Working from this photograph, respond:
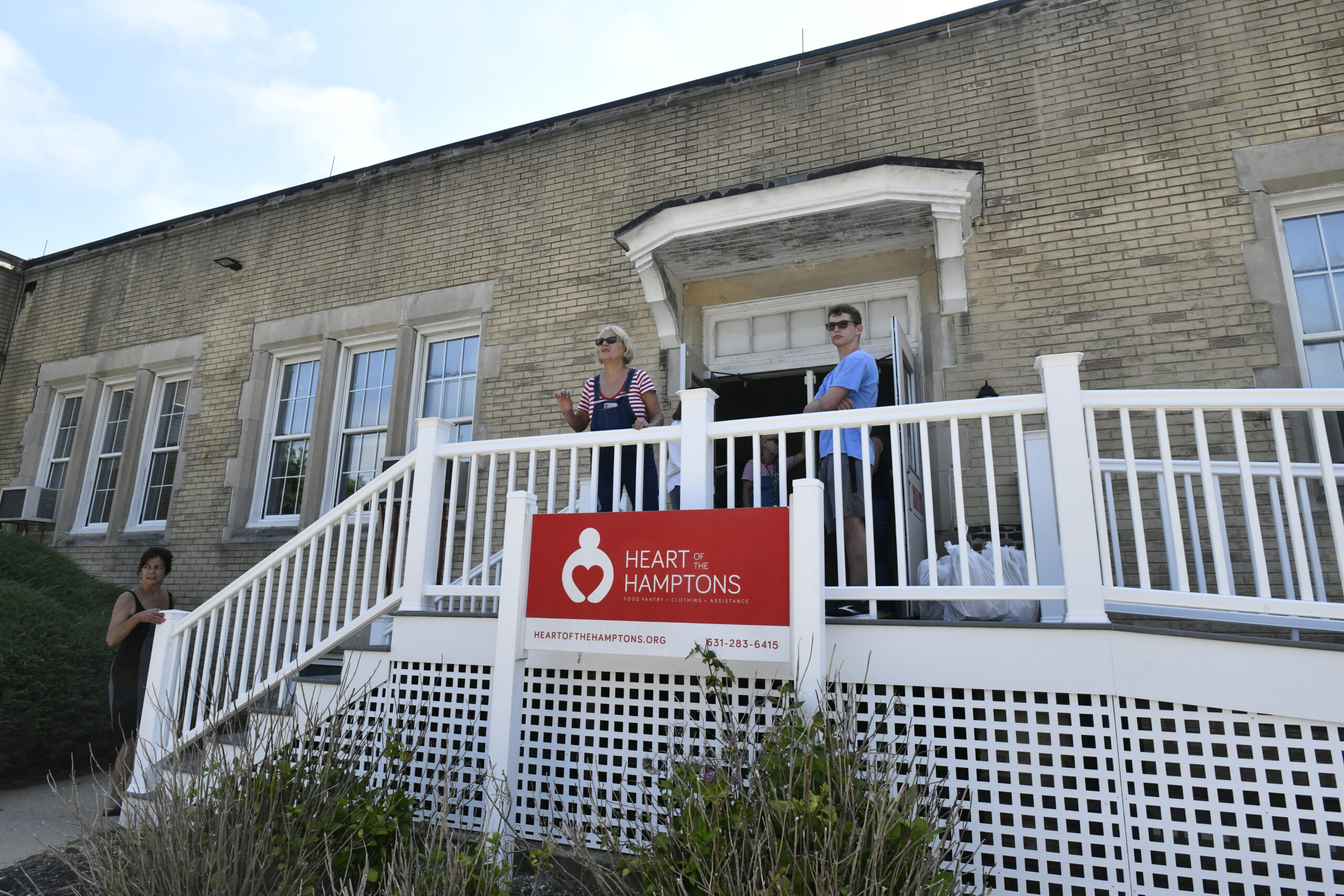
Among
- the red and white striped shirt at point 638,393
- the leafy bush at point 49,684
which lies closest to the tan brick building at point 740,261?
the red and white striped shirt at point 638,393

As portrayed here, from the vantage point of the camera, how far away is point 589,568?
3416mm

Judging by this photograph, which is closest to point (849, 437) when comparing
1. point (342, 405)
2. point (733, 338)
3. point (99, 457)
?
point (733, 338)

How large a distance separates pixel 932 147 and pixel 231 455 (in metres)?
7.47

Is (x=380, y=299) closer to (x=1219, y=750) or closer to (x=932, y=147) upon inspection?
(x=932, y=147)

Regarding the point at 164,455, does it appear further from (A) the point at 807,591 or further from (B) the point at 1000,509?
(B) the point at 1000,509

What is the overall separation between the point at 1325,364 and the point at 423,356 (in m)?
7.33

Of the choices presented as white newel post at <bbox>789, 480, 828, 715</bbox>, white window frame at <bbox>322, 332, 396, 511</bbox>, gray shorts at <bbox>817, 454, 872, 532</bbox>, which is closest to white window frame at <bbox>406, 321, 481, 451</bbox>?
white window frame at <bbox>322, 332, 396, 511</bbox>

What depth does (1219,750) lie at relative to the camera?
280 centimetres

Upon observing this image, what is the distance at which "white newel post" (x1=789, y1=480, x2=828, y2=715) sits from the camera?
2.91 m

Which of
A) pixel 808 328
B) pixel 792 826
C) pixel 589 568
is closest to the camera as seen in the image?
pixel 792 826

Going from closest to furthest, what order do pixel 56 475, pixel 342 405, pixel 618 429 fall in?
1. pixel 618 429
2. pixel 342 405
3. pixel 56 475

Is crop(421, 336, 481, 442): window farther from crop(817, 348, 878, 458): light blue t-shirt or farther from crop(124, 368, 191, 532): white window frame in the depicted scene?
crop(817, 348, 878, 458): light blue t-shirt

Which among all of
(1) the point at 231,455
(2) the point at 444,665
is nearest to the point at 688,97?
(2) the point at 444,665

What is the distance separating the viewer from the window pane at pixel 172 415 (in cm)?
893
